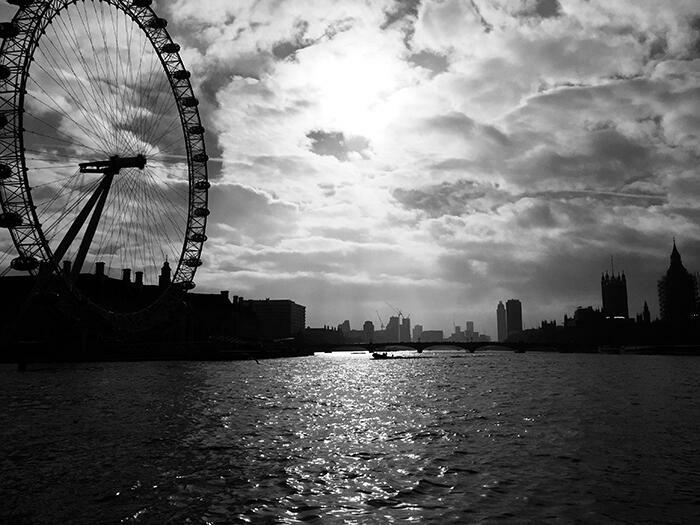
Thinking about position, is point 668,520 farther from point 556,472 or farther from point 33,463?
point 33,463

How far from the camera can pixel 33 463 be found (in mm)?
20500

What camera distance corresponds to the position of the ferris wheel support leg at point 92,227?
79.1 m

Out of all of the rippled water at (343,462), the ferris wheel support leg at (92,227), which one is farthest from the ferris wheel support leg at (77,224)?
the rippled water at (343,462)

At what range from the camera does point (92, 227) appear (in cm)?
8219

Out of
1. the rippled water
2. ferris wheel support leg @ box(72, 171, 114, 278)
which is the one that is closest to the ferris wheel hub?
ferris wheel support leg @ box(72, 171, 114, 278)

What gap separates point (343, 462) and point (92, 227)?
234 feet

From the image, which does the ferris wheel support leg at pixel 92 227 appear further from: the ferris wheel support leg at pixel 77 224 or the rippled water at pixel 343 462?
the rippled water at pixel 343 462

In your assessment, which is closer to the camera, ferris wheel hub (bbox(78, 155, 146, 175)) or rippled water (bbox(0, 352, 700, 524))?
rippled water (bbox(0, 352, 700, 524))

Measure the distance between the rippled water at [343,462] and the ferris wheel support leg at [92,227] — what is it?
140ft

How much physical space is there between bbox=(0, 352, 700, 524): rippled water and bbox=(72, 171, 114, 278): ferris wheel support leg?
1678 inches

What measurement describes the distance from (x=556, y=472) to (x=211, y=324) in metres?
167

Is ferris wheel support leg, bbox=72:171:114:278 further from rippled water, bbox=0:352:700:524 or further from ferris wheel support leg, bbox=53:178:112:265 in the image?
rippled water, bbox=0:352:700:524

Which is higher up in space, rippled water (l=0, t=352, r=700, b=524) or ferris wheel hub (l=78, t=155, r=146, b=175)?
ferris wheel hub (l=78, t=155, r=146, b=175)

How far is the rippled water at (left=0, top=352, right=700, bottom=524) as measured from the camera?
50.1ft
